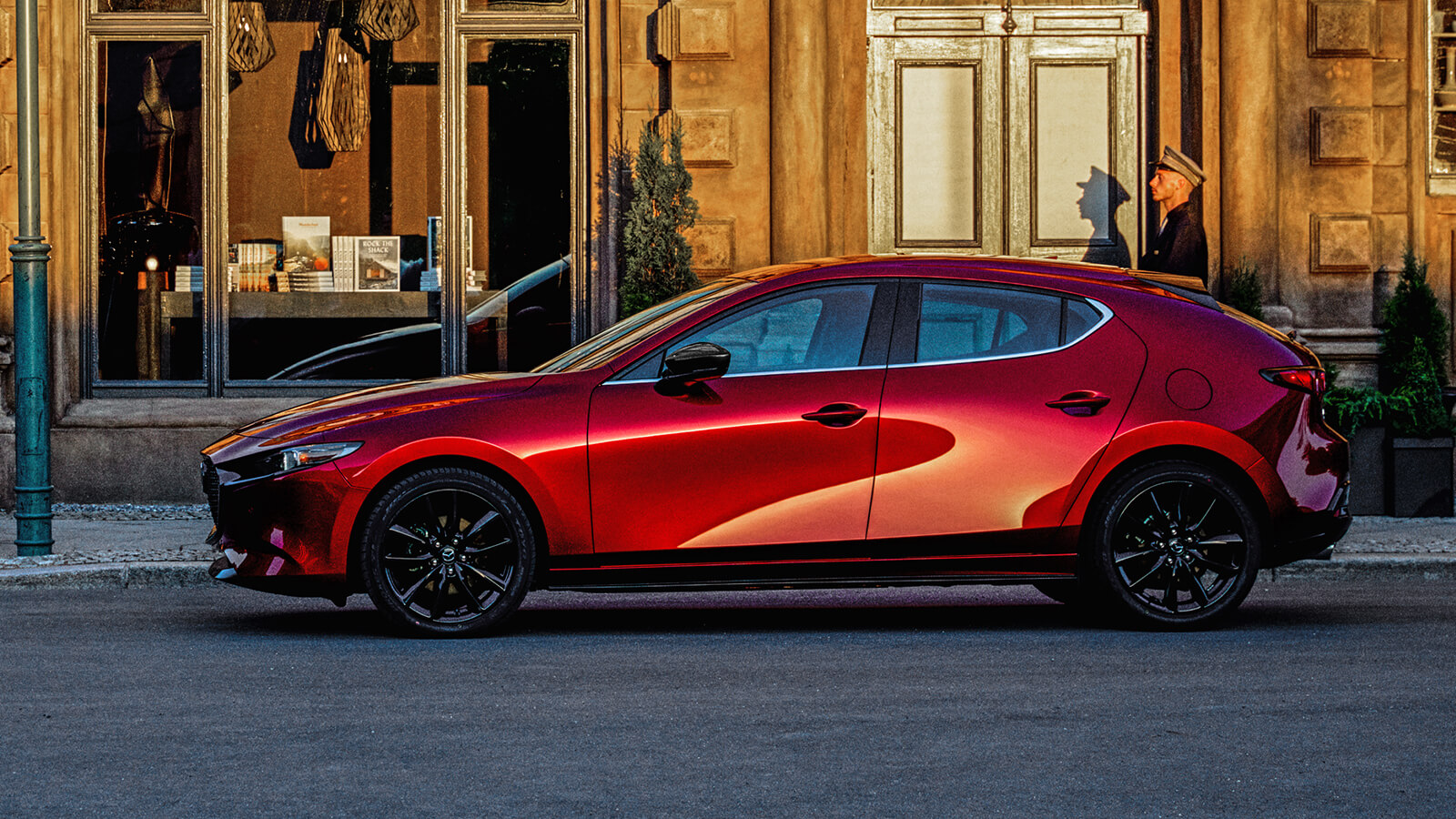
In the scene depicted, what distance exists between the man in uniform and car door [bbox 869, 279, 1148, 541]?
5.56 meters

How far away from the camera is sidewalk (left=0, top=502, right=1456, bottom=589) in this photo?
32.4ft

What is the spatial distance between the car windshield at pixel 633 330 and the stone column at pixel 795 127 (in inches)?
222

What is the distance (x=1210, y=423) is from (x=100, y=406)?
355 inches

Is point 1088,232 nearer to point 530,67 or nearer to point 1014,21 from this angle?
point 1014,21

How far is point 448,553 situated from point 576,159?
284 inches

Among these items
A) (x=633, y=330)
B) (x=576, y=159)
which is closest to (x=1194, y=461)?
(x=633, y=330)

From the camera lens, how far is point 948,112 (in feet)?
48.7

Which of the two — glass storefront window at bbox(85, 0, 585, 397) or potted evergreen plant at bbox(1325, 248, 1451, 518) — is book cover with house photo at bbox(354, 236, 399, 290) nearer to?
glass storefront window at bbox(85, 0, 585, 397)

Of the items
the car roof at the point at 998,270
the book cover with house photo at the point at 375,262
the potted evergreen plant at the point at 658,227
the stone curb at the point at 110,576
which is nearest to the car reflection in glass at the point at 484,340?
the book cover with house photo at the point at 375,262

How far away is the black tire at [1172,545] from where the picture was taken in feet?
26.0

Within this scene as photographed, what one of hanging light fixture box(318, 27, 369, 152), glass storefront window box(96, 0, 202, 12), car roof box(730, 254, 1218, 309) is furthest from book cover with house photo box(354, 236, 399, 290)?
car roof box(730, 254, 1218, 309)

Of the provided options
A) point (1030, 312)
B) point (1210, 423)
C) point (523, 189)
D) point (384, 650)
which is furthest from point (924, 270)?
point (523, 189)

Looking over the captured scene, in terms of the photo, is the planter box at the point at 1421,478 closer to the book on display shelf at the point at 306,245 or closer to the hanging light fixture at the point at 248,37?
the book on display shelf at the point at 306,245

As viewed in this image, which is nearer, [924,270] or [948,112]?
[924,270]
